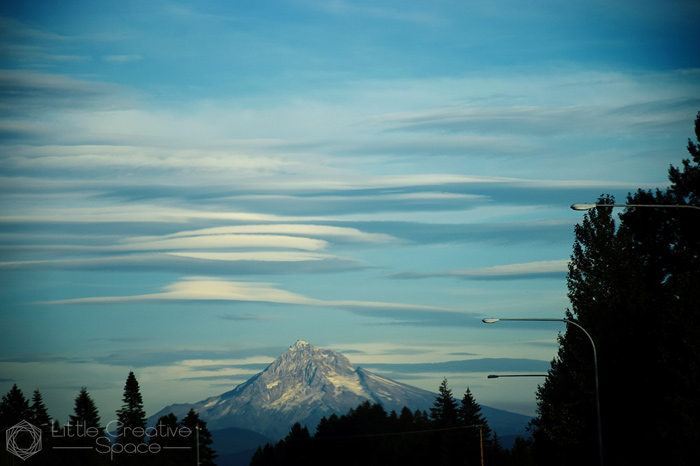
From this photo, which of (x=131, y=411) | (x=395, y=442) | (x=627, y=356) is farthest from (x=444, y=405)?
(x=627, y=356)

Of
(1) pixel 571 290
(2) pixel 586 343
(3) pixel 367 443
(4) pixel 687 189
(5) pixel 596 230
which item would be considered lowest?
(3) pixel 367 443

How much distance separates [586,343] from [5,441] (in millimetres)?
87555

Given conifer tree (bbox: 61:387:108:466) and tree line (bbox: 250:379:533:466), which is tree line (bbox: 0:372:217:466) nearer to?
conifer tree (bbox: 61:387:108:466)

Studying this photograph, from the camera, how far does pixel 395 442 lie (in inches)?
5576

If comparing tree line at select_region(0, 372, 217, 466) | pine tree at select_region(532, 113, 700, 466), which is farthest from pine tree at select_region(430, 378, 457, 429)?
pine tree at select_region(532, 113, 700, 466)

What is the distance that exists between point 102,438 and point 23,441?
13.8 metres

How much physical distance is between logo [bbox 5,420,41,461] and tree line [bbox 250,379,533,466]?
145ft

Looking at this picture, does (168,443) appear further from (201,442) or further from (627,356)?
(627,356)

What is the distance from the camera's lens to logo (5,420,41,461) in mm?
111938

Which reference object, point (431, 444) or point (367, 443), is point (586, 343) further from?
point (367, 443)

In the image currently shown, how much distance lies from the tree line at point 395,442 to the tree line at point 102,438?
25429 millimetres

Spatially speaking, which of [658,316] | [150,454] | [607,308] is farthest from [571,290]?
[150,454]

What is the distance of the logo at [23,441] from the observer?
112 m

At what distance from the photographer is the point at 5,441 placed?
112 meters
